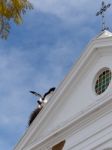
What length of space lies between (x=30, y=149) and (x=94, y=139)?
3161 mm

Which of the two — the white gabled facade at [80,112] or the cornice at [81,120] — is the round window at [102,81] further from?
the cornice at [81,120]

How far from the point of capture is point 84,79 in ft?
56.7

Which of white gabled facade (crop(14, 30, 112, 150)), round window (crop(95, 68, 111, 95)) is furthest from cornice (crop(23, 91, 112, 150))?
round window (crop(95, 68, 111, 95))

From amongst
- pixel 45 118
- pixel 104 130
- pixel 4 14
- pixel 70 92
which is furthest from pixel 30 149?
pixel 4 14

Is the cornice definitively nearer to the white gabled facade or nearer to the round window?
the white gabled facade

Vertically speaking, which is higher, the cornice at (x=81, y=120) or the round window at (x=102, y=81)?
the round window at (x=102, y=81)

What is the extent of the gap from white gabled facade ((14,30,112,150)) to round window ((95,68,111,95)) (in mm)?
128

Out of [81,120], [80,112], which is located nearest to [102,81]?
[80,112]

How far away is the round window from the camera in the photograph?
54.2 feet

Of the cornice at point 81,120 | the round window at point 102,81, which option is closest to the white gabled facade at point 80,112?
the cornice at point 81,120

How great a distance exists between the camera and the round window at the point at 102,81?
16.5 meters

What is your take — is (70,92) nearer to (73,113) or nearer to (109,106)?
(73,113)

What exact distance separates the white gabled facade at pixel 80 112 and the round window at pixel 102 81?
0.13 m

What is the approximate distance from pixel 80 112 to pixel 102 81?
4.11 feet
